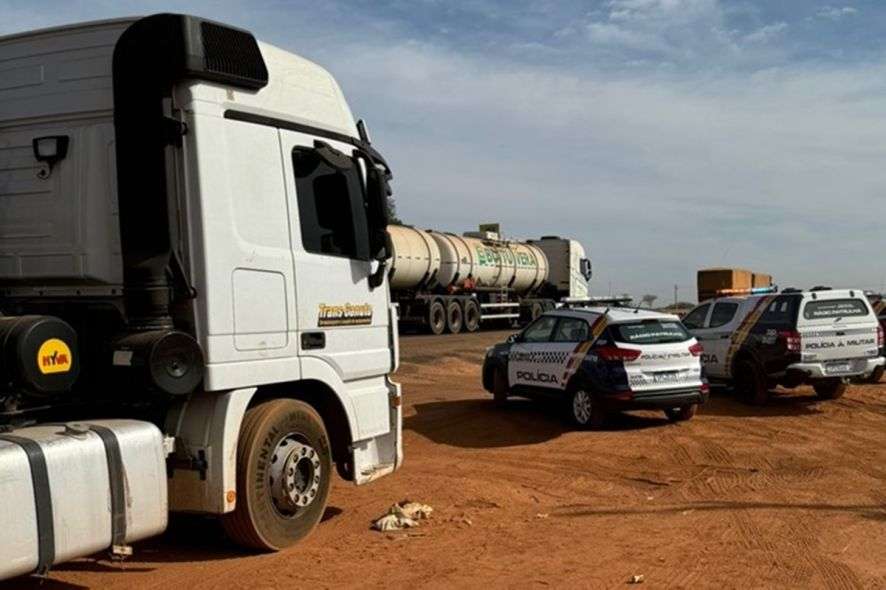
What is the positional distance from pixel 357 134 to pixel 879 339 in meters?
10.8

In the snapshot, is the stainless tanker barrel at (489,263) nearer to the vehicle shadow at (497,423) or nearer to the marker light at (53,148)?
the vehicle shadow at (497,423)

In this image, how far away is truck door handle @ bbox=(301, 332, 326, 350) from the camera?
6.42 metres

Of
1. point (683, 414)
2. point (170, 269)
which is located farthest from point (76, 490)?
point (683, 414)

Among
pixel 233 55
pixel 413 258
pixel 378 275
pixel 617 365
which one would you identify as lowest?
pixel 617 365

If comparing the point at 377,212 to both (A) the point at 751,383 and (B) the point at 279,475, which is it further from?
(A) the point at 751,383

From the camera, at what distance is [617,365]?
12.0 metres

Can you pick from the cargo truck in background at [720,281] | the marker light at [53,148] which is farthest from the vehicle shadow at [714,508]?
the cargo truck in background at [720,281]

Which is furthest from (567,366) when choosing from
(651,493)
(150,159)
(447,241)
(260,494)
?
(447,241)

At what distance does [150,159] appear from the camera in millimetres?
5672

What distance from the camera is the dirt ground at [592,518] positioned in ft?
19.0

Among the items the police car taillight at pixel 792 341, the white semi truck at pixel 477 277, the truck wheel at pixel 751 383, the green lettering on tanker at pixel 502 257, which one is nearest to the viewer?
the police car taillight at pixel 792 341

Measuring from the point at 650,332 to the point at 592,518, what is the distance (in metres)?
5.24

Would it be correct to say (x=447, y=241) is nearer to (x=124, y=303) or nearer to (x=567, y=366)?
(x=567, y=366)

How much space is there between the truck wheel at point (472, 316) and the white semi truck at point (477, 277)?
4 centimetres
